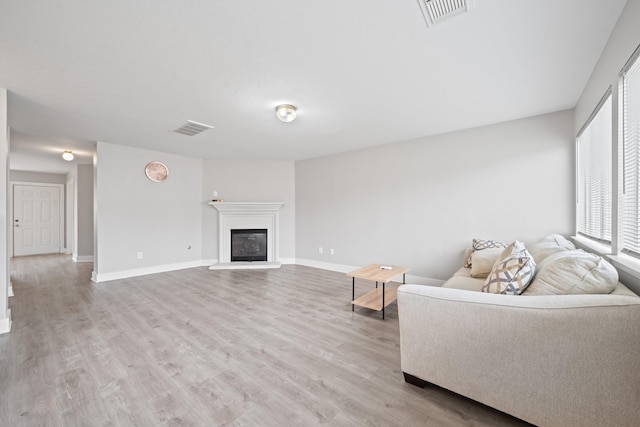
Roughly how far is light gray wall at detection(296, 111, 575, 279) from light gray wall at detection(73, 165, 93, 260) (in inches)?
220

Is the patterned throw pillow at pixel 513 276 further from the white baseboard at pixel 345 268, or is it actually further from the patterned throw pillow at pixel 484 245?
the white baseboard at pixel 345 268

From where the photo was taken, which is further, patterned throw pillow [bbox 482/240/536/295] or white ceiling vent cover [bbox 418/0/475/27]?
patterned throw pillow [bbox 482/240/536/295]

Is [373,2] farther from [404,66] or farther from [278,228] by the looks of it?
[278,228]

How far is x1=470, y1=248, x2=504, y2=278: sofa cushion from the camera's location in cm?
270

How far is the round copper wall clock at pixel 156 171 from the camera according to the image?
4.87 metres

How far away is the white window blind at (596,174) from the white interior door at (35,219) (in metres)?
11.5

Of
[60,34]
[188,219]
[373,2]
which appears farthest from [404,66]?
[188,219]

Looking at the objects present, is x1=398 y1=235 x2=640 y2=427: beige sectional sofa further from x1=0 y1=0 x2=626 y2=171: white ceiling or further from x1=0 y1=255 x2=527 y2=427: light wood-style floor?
x1=0 y1=0 x2=626 y2=171: white ceiling

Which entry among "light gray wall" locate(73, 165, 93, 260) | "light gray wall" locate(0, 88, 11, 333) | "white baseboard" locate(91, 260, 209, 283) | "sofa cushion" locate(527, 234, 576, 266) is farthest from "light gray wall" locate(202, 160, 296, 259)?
"sofa cushion" locate(527, 234, 576, 266)

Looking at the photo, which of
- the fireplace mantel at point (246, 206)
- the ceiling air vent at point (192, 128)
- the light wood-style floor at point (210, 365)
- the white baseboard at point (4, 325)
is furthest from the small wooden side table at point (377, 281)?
the white baseboard at point (4, 325)

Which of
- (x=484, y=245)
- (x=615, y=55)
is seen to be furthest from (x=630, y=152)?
(x=484, y=245)

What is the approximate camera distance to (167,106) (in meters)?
2.88

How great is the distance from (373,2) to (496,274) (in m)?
1.94

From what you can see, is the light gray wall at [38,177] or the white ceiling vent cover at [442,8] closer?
the white ceiling vent cover at [442,8]
